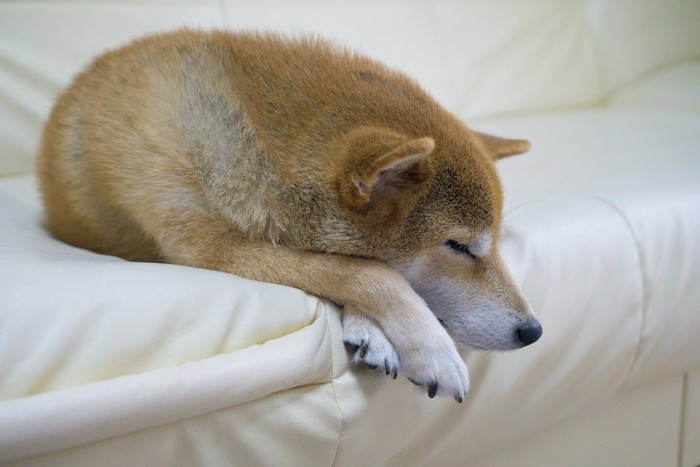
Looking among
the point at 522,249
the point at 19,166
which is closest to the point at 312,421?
the point at 522,249

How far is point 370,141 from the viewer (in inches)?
36.5

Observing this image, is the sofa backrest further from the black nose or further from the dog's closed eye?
the black nose

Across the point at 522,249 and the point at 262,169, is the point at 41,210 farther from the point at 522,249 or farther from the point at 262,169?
the point at 522,249

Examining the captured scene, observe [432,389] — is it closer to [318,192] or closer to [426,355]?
[426,355]

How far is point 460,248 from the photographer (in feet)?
3.37

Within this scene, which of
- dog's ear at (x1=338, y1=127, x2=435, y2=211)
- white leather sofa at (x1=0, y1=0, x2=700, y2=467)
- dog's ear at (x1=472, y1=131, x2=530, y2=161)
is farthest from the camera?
dog's ear at (x1=472, y1=131, x2=530, y2=161)

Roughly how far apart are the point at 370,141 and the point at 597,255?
50 cm

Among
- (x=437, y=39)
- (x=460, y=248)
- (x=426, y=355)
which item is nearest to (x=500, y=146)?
(x=460, y=248)

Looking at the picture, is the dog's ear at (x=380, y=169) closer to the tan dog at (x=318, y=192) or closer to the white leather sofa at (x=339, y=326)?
the tan dog at (x=318, y=192)

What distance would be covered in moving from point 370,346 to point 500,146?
524 mm

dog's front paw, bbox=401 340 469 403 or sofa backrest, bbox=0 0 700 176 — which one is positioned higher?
sofa backrest, bbox=0 0 700 176

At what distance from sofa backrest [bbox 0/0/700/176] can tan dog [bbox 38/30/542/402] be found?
0.72 meters

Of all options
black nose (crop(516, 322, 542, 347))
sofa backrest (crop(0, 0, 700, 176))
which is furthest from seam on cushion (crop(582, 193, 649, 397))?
sofa backrest (crop(0, 0, 700, 176))

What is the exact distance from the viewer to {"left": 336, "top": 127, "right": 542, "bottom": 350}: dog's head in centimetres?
94
